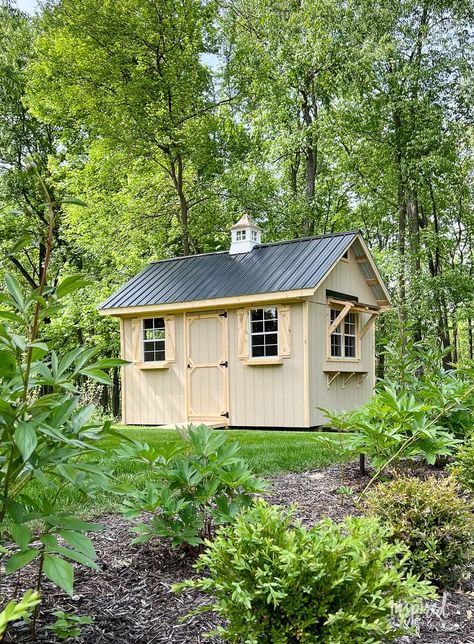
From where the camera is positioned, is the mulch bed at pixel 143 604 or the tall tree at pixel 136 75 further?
the tall tree at pixel 136 75

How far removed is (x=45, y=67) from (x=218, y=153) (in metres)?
5.16

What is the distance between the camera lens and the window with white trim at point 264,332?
1105 cm

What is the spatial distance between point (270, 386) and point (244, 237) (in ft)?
11.4

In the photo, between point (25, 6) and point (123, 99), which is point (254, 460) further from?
point (25, 6)

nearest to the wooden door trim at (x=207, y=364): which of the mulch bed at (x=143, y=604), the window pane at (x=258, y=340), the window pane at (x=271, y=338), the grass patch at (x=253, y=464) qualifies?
the window pane at (x=258, y=340)

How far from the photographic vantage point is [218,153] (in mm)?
17328

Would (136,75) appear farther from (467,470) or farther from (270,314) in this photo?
(467,470)

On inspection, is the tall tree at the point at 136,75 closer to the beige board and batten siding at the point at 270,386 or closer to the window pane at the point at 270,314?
the window pane at the point at 270,314

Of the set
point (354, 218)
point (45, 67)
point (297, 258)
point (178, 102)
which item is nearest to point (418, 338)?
point (354, 218)

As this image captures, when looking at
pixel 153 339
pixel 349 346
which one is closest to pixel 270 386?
pixel 349 346

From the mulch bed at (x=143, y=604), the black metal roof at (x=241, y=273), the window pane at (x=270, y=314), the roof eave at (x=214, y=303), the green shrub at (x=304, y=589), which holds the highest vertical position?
the black metal roof at (x=241, y=273)

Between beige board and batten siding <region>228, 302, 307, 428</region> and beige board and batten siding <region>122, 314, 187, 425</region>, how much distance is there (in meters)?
1.15

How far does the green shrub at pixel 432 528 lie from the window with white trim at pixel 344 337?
8.71 metres

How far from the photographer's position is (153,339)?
1241cm
